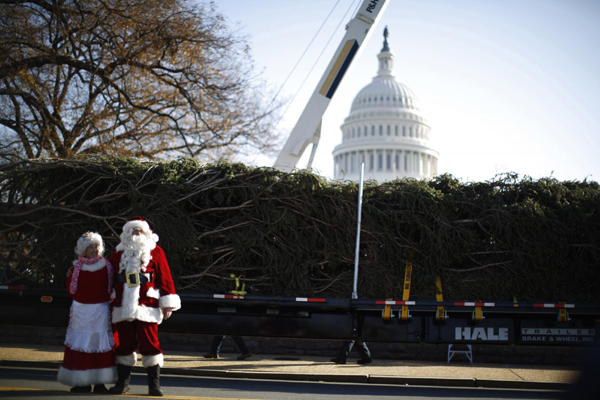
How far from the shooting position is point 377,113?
10550 cm

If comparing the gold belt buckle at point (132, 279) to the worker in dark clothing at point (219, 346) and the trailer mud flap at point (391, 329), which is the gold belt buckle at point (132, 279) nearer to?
the trailer mud flap at point (391, 329)

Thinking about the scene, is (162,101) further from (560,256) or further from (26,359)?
(560,256)

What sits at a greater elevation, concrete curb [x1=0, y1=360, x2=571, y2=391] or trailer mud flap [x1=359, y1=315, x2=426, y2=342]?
trailer mud flap [x1=359, y1=315, x2=426, y2=342]

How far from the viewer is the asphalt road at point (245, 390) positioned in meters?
6.68

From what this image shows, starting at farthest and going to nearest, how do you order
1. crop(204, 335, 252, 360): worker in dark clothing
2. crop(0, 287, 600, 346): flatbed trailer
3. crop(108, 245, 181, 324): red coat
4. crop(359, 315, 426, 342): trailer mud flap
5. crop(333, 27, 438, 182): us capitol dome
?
crop(333, 27, 438, 182): us capitol dome, crop(204, 335, 252, 360): worker in dark clothing, crop(359, 315, 426, 342): trailer mud flap, crop(0, 287, 600, 346): flatbed trailer, crop(108, 245, 181, 324): red coat

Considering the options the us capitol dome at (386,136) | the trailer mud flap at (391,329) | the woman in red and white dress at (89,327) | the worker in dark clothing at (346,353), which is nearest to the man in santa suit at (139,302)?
the woman in red and white dress at (89,327)

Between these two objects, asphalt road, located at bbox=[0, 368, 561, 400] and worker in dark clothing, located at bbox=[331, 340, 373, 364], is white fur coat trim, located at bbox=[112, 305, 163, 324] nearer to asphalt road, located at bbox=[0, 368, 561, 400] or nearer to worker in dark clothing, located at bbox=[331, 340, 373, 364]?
asphalt road, located at bbox=[0, 368, 561, 400]

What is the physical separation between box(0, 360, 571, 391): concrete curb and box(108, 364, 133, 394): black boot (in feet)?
8.66

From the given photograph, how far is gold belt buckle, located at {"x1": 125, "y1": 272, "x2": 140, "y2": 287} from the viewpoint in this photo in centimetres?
637

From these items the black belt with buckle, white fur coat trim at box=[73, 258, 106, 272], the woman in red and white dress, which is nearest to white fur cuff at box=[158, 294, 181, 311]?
the black belt with buckle

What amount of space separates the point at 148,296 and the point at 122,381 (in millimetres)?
972

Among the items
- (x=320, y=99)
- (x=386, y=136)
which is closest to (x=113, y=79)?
(x=320, y=99)

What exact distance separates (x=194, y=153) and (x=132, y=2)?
5010 millimetres

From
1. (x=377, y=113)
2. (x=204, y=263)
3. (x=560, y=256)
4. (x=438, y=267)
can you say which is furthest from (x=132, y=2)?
(x=377, y=113)
